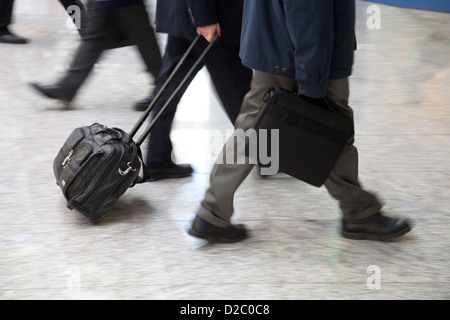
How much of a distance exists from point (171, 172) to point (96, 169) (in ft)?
2.51

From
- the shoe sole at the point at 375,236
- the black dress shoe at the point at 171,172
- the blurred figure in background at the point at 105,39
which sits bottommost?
the black dress shoe at the point at 171,172

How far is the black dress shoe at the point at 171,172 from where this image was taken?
4.14m

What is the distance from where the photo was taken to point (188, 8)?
3.57m

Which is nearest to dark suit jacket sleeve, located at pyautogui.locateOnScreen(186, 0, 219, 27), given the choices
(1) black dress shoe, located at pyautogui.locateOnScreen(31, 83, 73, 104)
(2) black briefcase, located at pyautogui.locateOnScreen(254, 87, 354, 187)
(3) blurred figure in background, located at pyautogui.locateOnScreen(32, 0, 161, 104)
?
(2) black briefcase, located at pyautogui.locateOnScreen(254, 87, 354, 187)

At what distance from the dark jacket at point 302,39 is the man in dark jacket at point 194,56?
378mm

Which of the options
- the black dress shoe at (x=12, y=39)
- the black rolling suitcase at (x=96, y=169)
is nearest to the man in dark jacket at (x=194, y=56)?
the black rolling suitcase at (x=96, y=169)

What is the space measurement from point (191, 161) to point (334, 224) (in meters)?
1.11

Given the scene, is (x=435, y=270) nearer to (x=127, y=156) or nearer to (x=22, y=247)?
(x=127, y=156)

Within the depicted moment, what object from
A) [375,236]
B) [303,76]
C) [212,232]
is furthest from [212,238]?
[303,76]

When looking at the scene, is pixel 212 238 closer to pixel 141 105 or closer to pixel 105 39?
pixel 141 105

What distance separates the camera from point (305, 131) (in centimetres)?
315

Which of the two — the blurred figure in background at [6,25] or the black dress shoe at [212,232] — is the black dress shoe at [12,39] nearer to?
the blurred figure in background at [6,25]

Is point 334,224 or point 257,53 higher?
point 257,53

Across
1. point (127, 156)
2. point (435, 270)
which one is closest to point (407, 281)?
point (435, 270)
